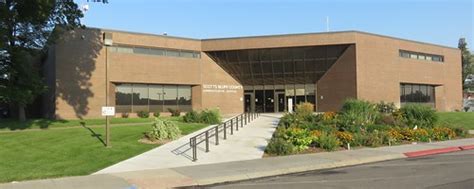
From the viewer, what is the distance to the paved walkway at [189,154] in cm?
1584

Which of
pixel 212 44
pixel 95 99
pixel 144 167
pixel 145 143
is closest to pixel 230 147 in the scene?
pixel 145 143

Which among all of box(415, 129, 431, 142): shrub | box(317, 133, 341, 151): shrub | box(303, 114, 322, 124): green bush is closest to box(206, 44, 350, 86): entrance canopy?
box(303, 114, 322, 124): green bush

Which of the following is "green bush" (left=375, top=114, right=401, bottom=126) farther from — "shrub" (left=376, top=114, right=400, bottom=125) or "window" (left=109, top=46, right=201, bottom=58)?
"window" (left=109, top=46, right=201, bottom=58)

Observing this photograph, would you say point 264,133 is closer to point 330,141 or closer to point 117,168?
point 330,141

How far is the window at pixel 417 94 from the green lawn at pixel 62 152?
107ft

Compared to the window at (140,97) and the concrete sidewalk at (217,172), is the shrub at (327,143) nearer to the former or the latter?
the concrete sidewalk at (217,172)

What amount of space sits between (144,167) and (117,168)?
80cm

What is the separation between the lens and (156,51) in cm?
4419

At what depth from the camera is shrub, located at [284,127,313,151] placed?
1919cm

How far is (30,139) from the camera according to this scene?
23.7 meters

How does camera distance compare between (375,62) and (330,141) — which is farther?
(375,62)

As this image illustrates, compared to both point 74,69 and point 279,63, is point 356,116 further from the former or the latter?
point 279,63

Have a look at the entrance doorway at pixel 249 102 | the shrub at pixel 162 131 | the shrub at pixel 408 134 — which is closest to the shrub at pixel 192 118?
the shrub at pixel 162 131

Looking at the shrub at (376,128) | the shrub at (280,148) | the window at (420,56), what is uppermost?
the window at (420,56)
